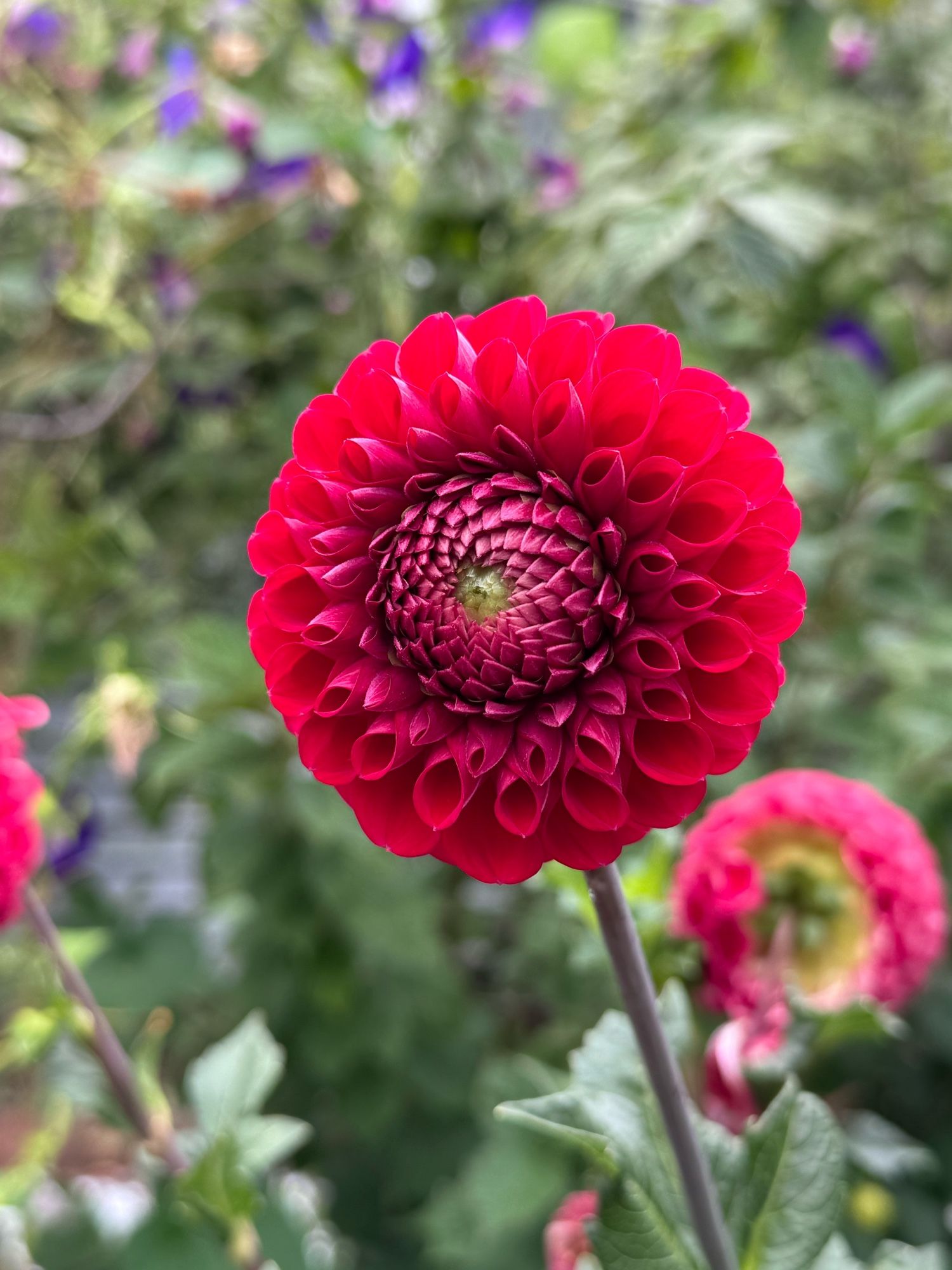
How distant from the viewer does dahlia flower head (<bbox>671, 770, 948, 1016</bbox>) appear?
1.80 feet

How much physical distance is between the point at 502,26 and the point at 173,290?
1.34 ft

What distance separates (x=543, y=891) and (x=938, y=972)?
0.34m

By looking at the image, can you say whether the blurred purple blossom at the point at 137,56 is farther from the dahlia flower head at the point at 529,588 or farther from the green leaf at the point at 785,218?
the dahlia flower head at the point at 529,588

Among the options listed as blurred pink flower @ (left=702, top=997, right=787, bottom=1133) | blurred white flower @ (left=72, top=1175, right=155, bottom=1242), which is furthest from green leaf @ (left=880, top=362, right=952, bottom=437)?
blurred white flower @ (left=72, top=1175, right=155, bottom=1242)

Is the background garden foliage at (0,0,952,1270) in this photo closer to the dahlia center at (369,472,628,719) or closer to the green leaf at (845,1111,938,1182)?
the green leaf at (845,1111,938,1182)

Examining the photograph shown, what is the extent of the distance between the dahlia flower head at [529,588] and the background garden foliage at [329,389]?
1.05ft

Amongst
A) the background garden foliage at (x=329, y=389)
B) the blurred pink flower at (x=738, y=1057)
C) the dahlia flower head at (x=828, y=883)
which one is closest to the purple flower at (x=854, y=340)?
the background garden foliage at (x=329, y=389)

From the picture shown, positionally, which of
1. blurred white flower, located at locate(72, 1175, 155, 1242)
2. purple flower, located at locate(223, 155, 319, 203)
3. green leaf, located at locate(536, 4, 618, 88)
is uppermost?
green leaf, located at locate(536, 4, 618, 88)

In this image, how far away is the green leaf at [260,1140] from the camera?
1.76 ft

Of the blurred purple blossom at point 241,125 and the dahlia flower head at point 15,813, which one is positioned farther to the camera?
Answer: the blurred purple blossom at point 241,125

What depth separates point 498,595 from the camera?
29cm

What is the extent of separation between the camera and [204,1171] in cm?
50

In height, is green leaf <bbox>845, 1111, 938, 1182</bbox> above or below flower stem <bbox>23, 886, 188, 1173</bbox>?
below

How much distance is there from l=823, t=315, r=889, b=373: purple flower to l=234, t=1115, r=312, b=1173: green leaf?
864 mm
